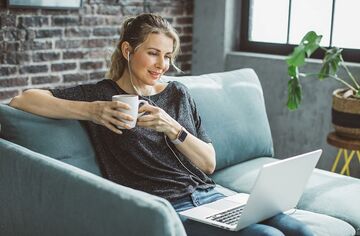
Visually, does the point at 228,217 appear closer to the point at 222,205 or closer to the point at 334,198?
the point at 222,205

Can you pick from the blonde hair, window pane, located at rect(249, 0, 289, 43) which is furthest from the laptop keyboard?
window pane, located at rect(249, 0, 289, 43)

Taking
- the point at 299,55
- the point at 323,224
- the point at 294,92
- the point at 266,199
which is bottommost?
the point at 323,224

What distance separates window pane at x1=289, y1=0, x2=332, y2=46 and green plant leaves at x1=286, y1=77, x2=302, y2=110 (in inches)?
28.2

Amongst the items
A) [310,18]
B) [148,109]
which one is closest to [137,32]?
[148,109]

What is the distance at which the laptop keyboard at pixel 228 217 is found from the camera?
1904mm

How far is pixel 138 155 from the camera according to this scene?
2.08 metres

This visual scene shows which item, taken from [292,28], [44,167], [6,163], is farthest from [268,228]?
[292,28]

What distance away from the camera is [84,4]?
11.2 ft

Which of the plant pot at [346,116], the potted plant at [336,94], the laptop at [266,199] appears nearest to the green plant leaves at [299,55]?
the potted plant at [336,94]

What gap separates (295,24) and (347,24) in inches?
14.8

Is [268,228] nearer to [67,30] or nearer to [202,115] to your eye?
[202,115]

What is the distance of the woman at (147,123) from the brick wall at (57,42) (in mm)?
1027

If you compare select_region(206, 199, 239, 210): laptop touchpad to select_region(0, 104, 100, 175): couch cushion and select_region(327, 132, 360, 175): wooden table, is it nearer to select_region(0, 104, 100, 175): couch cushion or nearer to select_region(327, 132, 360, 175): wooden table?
select_region(0, 104, 100, 175): couch cushion

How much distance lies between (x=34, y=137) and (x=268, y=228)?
2.87 feet
